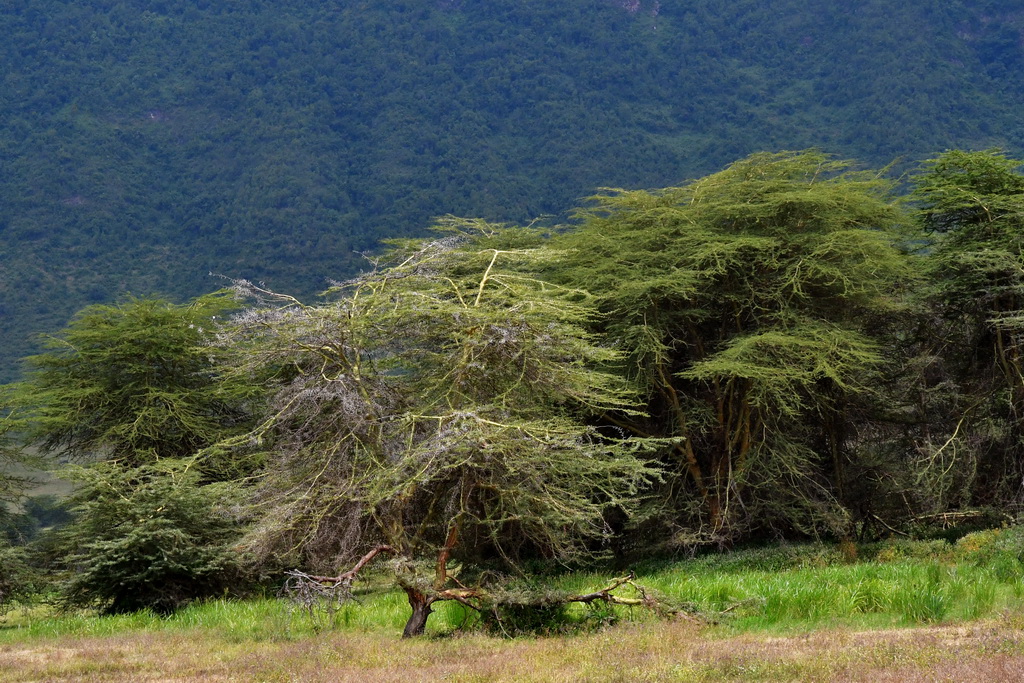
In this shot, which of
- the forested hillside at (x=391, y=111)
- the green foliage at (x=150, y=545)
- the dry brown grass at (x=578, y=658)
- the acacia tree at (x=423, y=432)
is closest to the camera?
the dry brown grass at (x=578, y=658)

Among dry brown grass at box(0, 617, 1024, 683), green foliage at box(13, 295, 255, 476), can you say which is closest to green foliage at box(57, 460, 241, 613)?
green foliage at box(13, 295, 255, 476)

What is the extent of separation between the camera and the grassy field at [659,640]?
8234 mm

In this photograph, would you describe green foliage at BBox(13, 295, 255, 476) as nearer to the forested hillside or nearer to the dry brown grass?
the dry brown grass

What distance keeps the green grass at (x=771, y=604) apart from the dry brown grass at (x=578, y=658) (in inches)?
26.6

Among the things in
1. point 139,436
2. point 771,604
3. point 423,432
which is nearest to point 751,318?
point 771,604

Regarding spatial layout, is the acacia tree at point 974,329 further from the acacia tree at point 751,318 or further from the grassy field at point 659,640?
the grassy field at point 659,640

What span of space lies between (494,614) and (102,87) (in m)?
105

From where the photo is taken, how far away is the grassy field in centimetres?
823

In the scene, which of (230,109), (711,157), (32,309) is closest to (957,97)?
(711,157)

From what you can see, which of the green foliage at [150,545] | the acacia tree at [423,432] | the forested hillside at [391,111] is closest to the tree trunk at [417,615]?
the acacia tree at [423,432]

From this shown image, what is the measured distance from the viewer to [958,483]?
19.9 m

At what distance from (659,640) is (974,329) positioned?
13213 mm

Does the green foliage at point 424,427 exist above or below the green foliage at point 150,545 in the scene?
above

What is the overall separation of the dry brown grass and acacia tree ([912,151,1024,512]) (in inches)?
389
